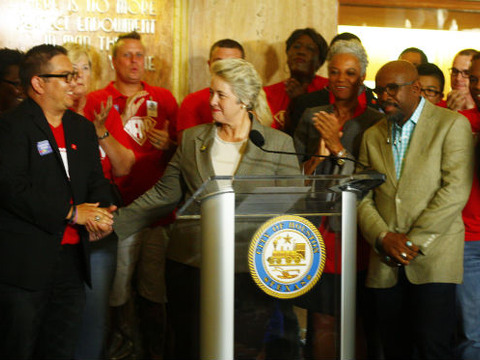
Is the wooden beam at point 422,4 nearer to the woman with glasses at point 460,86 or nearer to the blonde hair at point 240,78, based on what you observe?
the woman with glasses at point 460,86

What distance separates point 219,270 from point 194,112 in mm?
2060

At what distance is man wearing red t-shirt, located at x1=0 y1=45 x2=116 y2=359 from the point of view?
303cm

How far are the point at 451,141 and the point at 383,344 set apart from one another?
3.49 ft

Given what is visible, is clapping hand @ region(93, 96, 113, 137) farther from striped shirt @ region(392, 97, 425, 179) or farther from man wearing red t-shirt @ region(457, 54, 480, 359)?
man wearing red t-shirt @ region(457, 54, 480, 359)

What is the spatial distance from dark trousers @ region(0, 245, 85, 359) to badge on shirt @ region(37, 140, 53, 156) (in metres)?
0.48

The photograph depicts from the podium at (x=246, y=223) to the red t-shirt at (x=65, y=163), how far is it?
3.35 feet

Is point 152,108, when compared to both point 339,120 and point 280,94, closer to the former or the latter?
point 280,94

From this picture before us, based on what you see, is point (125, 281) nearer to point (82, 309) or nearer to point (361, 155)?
point (82, 309)

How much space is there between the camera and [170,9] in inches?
195

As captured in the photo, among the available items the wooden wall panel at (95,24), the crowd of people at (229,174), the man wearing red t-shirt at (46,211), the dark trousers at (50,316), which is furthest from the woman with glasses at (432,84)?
the dark trousers at (50,316)

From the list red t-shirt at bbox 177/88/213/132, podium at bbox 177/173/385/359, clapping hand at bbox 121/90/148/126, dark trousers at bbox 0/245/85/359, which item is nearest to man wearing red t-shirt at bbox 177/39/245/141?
red t-shirt at bbox 177/88/213/132

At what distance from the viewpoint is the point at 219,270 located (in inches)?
90.3

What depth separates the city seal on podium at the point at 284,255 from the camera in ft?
7.41

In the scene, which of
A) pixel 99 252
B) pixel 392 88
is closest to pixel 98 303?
pixel 99 252
